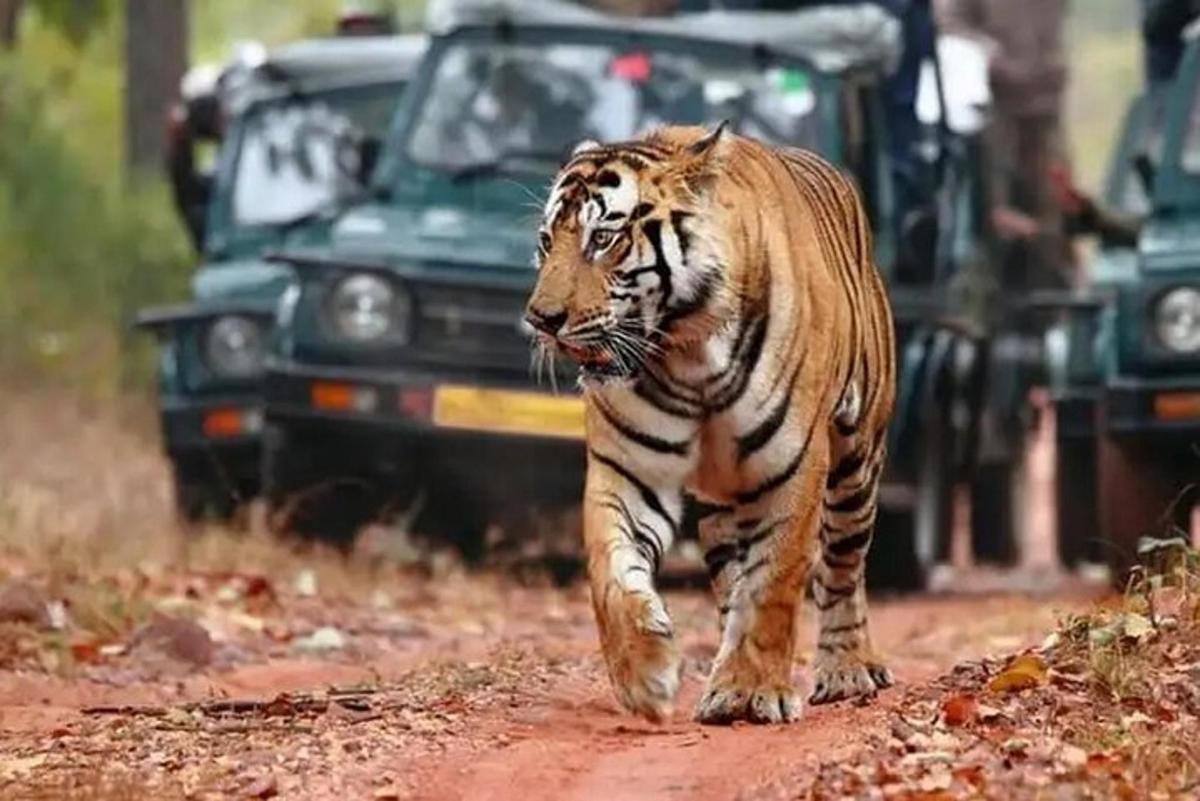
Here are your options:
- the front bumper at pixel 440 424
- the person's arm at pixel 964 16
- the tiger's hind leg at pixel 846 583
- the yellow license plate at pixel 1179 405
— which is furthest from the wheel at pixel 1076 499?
the person's arm at pixel 964 16

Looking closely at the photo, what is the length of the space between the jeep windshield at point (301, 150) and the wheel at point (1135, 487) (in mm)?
4512

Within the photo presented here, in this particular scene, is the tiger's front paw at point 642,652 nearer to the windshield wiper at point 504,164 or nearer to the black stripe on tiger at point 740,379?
the black stripe on tiger at point 740,379

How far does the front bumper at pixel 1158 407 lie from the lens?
493 inches

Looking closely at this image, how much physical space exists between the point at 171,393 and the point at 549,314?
25.2ft

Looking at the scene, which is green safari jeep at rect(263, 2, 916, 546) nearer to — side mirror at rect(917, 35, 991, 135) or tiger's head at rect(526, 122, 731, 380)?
side mirror at rect(917, 35, 991, 135)

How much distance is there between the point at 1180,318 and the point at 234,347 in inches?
181

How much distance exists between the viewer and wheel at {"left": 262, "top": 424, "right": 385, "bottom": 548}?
13648 millimetres

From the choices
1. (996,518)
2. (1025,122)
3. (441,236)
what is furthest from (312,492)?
(1025,122)

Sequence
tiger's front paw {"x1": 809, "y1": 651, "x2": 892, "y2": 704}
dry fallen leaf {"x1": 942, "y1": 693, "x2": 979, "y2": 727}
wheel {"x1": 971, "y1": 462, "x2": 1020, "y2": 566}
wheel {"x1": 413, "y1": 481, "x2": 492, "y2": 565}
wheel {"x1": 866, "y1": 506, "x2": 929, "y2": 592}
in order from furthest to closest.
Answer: wheel {"x1": 971, "y1": 462, "x2": 1020, "y2": 566} < wheel {"x1": 866, "y1": 506, "x2": 929, "y2": 592} < wheel {"x1": 413, "y1": 481, "x2": 492, "y2": 565} < tiger's front paw {"x1": 809, "y1": 651, "x2": 892, "y2": 704} < dry fallen leaf {"x1": 942, "y1": 693, "x2": 979, "y2": 727}

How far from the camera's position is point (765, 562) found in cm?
827

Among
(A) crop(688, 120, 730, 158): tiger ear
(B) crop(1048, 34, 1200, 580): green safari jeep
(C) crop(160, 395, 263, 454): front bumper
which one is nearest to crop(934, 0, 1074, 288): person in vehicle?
(B) crop(1048, 34, 1200, 580): green safari jeep

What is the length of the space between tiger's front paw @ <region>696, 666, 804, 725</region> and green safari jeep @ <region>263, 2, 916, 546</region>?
4.59 metres

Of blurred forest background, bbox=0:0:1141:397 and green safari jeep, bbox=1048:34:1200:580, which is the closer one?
green safari jeep, bbox=1048:34:1200:580

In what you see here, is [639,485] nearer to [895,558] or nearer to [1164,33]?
[895,558]
